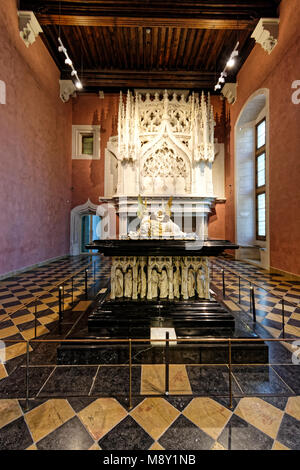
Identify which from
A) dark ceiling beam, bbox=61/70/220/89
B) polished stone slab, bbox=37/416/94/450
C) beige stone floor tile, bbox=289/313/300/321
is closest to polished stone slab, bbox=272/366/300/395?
beige stone floor tile, bbox=289/313/300/321

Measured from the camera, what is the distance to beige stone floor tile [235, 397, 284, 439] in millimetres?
1203

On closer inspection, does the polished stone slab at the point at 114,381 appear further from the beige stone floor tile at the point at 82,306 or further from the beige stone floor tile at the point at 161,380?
the beige stone floor tile at the point at 82,306

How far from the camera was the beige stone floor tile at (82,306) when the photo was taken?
2.82 metres

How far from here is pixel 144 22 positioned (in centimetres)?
575

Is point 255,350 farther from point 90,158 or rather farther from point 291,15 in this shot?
point 90,158

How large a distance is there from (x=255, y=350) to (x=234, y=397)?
0.57 meters

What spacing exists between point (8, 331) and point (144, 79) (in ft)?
32.7

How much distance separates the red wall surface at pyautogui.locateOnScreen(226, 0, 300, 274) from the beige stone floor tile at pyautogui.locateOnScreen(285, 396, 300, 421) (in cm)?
406

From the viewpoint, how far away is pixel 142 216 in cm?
305

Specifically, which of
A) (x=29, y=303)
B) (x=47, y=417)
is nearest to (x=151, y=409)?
(x=47, y=417)

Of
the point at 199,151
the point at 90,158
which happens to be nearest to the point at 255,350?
the point at 199,151

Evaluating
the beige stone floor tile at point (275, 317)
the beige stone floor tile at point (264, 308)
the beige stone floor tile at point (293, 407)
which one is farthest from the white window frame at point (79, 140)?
the beige stone floor tile at point (293, 407)

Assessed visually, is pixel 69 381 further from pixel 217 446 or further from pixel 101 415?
pixel 217 446

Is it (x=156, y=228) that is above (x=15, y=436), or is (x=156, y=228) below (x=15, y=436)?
above
